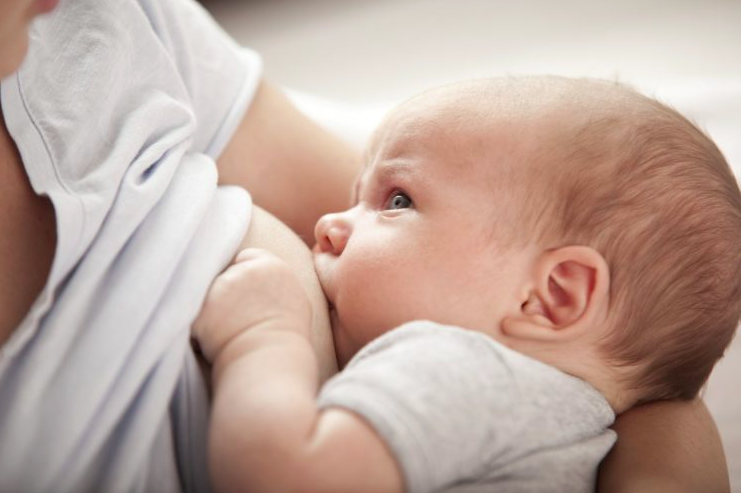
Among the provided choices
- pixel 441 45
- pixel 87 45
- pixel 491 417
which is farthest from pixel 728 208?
pixel 441 45

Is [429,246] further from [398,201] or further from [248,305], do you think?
[248,305]

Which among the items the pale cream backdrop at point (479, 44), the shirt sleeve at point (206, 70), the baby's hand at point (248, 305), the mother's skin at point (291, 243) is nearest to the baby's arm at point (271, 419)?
the baby's hand at point (248, 305)

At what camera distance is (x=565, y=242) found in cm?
76

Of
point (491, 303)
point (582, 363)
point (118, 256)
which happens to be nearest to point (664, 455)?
point (582, 363)

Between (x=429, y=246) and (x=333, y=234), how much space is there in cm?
13

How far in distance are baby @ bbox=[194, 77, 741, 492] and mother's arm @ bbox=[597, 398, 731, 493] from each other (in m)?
0.03

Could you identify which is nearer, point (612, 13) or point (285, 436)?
point (285, 436)

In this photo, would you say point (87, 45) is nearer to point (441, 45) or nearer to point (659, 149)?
point (659, 149)

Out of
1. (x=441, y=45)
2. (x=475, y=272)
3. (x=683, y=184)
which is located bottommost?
(x=441, y=45)

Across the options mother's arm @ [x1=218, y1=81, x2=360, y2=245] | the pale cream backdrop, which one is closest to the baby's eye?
mother's arm @ [x1=218, y1=81, x2=360, y2=245]

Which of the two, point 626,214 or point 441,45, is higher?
point 626,214

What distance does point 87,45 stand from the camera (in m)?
0.83

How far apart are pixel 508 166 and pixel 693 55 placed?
1.42 m

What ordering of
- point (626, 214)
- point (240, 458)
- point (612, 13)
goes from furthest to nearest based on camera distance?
point (612, 13) → point (626, 214) → point (240, 458)
